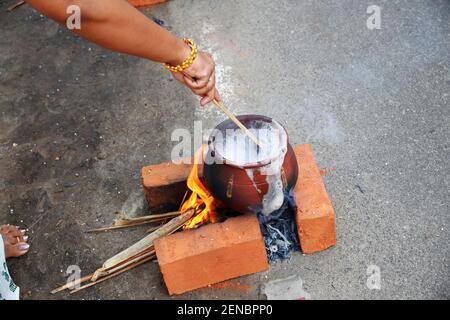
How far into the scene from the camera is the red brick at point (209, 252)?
11.3 ft

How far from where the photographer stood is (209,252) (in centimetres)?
345

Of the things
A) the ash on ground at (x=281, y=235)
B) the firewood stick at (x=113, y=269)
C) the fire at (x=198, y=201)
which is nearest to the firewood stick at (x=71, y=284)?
the firewood stick at (x=113, y=269)

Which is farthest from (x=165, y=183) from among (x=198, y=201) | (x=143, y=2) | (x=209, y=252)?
(x=143, y=2)

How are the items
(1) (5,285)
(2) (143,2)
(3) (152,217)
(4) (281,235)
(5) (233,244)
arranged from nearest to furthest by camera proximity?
(5) (233,244), (1) (5,285), (4) (281,235), (3) (152,217), (2) (143,2)

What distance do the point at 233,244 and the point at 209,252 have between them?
0.51 feet

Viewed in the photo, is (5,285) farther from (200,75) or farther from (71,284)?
(200,75)

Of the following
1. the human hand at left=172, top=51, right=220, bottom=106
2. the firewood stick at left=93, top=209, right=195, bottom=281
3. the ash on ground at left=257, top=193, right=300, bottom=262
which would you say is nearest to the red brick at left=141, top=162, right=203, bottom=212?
the firewood stick at left=93, top=209, right=195, bottom=281

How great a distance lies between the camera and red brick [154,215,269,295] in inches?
136

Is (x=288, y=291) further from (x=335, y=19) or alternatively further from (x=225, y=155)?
(x=335, y=19)

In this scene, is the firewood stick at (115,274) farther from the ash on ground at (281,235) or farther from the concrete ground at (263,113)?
the ash on ground at (281,235)

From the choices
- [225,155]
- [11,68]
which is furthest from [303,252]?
[11,68]

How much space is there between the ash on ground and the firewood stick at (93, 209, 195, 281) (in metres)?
0.52

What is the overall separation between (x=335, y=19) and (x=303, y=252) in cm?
253

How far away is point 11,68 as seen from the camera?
538 centimetres
